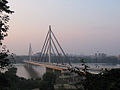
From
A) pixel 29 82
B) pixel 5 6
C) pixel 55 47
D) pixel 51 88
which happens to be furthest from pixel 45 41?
pixel 5 6

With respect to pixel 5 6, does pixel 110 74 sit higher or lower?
lower

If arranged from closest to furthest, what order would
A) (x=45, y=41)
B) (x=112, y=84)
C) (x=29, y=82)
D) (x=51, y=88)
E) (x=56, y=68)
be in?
(x=112, y=84), (x=51, y=88), (x=29, y=82), (x=56, y=68), (x=45, y=41)

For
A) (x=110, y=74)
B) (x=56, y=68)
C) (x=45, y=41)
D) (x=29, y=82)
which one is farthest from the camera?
(x=45, y=41)

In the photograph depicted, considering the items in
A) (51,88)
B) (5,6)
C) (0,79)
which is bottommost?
(51,88)

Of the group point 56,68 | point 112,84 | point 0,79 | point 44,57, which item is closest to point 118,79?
point 112,84

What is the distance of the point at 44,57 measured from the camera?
55.9m

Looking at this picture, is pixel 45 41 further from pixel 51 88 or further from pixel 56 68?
pixel 51 88

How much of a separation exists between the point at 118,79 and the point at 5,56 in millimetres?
4182

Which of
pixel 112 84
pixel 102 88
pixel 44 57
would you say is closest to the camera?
pixel 112 84

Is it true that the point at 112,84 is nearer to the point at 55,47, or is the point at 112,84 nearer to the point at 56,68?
the point at 56,68

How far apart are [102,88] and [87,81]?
37 centimetres

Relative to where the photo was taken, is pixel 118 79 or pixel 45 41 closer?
pixel 118 79

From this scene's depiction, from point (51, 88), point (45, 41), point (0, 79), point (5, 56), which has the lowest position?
point (51, 88)

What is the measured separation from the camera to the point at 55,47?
44.4 metres
